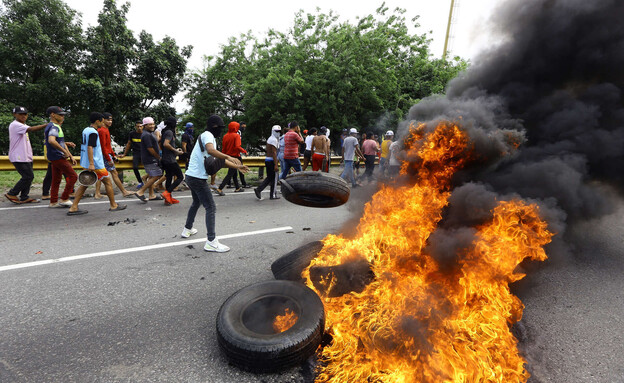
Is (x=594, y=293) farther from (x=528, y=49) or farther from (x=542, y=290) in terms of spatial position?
(x=528, y=49)

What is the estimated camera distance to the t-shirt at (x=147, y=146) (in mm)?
7531

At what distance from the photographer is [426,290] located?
8.55ft

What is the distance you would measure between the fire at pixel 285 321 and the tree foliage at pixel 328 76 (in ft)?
48.4

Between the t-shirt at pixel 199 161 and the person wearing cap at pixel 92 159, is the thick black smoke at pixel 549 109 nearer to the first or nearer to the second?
the t-shirt at pixel 199 161

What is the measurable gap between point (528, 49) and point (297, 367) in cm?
485

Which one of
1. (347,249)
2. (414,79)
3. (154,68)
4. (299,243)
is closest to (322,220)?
(299,243)

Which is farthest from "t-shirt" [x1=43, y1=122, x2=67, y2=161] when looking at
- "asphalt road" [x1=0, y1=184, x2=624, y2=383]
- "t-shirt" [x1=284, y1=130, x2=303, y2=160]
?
"t-shirt" [x1=284, y1=130, x2=303, y2=160]

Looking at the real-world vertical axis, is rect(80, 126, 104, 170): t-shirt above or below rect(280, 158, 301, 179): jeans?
above

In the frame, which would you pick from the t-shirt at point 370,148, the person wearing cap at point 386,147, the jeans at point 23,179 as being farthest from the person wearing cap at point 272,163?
the jeans at point 23,179

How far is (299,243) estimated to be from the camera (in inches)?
195

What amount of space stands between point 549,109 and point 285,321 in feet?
13.8

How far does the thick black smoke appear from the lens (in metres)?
3.36

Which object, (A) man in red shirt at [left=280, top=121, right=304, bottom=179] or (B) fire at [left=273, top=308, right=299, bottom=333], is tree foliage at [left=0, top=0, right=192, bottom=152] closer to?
(A) man in red shirt at [left=280, top=121, right=304, bottom=179]

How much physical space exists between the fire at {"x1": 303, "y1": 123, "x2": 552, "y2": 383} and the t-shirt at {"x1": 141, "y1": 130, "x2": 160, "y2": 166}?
6.08 meters
